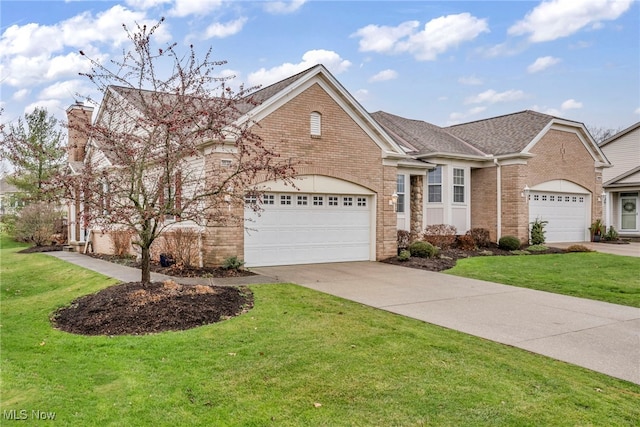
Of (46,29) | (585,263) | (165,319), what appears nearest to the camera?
(165,319)

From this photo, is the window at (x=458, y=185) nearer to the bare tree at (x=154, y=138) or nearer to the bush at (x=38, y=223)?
the bare tree at (x=154, y=138)

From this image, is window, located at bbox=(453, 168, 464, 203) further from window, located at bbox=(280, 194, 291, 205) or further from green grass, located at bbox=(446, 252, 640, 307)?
window, located at bbox=(280, 194, 291, 205)

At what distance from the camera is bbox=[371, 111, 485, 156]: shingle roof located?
20.3 m

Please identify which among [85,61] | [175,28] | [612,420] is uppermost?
[175,28]

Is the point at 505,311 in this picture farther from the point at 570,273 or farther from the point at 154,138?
the point at 154,138

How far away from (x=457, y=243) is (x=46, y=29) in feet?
53.8

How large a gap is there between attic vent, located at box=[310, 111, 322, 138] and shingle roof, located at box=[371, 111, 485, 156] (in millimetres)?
6452

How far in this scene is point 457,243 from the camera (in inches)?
770

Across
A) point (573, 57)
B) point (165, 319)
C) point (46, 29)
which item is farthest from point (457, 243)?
point (46, 29)

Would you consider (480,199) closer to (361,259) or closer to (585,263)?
(585,263)

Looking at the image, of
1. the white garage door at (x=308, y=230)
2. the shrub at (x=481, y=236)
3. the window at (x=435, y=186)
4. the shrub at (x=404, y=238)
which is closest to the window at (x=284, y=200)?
the white garage door at (x=308, y=230)

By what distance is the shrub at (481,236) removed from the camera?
20.1 meters

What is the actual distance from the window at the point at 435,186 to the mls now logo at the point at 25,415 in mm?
17632

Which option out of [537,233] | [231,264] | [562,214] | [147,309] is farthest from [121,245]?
[562,214]
